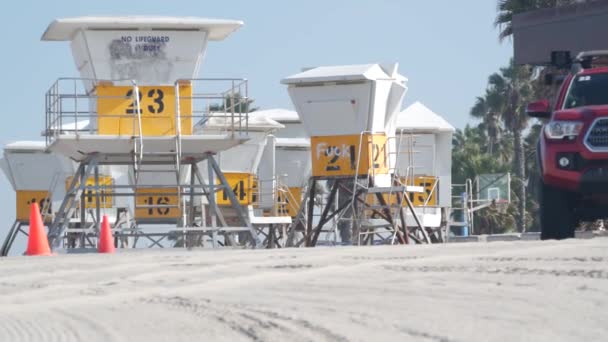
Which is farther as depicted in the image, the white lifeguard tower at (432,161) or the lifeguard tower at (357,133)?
the white lifeguard tower at (432,161)

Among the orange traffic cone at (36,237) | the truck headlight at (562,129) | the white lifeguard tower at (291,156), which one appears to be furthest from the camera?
the white lifeguard tower at (291,156)

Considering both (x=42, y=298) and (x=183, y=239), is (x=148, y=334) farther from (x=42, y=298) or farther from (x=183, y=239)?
(x=183, y=239)

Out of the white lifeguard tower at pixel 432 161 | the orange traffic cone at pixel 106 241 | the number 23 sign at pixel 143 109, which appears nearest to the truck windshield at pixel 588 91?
the orange traffic cone at pixel 106 241

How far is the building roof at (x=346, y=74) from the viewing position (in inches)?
1361

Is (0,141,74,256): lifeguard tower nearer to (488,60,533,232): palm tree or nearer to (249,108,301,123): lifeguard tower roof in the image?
(249,108,301,123): lifeguard tower roof

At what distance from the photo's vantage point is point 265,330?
812 cm

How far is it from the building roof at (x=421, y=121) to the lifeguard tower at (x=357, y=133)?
18.9 feet

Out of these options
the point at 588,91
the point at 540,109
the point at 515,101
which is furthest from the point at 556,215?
the point at 515,101

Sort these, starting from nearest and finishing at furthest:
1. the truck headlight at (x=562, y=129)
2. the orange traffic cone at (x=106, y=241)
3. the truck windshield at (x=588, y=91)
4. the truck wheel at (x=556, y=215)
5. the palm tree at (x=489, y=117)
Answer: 1. the truck headlight at (x=562, y=129)
2. the truck wheel at (x=556, y=215)
3. the truck windshield at (x=588, y=91)
4. the orange traffic cone at (x=106, y=241)
5. the palm tree at (x=489, y=117)

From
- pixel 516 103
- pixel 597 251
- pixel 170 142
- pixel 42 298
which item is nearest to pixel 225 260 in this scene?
pixel 42 298

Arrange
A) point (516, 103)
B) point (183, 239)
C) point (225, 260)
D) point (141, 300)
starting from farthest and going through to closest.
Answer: point (516, 103)
point (183, 239)
point (225, 260)
point (141, 300)

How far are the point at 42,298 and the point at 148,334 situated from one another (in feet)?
9.27

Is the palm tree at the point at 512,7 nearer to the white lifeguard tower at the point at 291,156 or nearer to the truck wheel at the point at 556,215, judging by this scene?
the white lifeguard tower at the point at 291,156

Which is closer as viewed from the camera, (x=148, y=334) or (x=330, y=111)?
(x=148, y=334)
